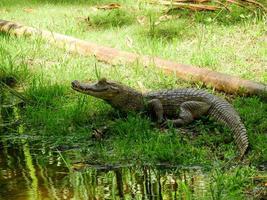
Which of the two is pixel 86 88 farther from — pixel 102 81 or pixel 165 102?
pixel 165 102

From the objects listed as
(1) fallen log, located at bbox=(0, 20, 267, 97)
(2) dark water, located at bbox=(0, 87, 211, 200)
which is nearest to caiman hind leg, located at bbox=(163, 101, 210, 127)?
(1) fallen log, located at bbox=(0, 20, 267, 97)

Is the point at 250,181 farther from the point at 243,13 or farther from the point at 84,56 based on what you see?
the point at 243,13

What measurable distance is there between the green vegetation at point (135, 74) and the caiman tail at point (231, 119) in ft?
0.24

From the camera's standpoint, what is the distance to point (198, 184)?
444 centimetres

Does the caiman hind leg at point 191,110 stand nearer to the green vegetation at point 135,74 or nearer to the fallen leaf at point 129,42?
the green vegetation at point 135,74

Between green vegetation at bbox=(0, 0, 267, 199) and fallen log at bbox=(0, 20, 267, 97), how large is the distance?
0.11 m

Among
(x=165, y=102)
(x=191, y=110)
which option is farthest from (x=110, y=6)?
(x=191, y=110)

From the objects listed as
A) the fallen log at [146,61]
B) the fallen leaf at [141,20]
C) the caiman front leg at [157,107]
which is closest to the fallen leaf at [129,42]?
the fallen log at [146,61]

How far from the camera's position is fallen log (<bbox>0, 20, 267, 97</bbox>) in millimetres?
6523

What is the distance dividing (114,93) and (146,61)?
1.55m

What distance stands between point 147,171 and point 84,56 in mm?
3645

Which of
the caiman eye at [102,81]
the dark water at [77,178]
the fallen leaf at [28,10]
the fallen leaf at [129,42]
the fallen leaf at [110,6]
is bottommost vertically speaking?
the dark water at [77,178]

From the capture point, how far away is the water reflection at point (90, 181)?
4.25m

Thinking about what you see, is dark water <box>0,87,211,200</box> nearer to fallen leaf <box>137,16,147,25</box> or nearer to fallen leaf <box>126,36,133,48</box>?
fallen leaf <box>126,36,133,48</box>
